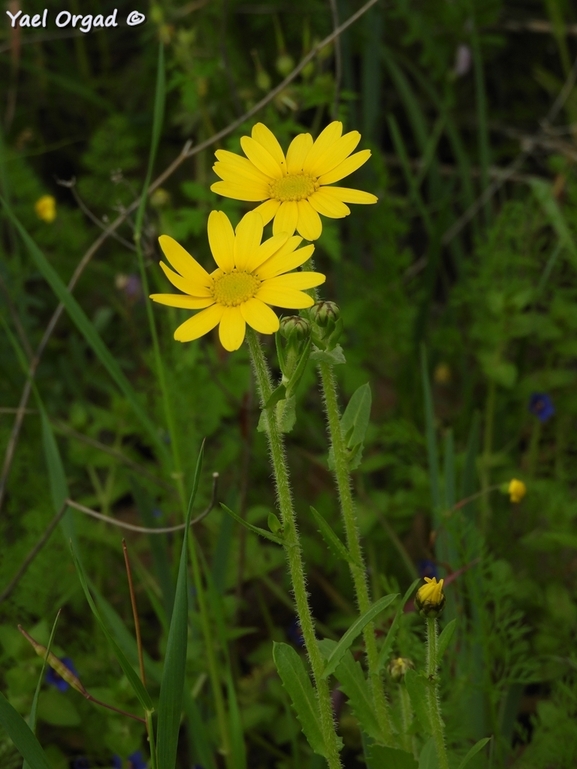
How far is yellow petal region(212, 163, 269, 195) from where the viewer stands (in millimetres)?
1079

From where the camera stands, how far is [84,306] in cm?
296

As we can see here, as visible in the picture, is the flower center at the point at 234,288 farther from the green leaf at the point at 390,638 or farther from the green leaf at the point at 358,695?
the green leaf at the point at 358,695

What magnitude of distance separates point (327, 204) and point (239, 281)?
15cm

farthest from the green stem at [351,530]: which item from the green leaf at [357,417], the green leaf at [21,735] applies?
the green leaf at [21,735]

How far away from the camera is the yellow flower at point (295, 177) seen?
3.41ft

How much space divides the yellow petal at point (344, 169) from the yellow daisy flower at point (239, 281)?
10 cm

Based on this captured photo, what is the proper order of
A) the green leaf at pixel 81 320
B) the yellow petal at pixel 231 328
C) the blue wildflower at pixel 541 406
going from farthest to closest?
the blue wildflower at pixel 541 406, the green leaf at pixel 81 320, the yellow petal at pixel 231 328

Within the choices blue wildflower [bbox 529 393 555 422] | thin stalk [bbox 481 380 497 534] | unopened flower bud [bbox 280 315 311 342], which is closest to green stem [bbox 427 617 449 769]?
unopened flower bud [bbox 280 315 311 342]

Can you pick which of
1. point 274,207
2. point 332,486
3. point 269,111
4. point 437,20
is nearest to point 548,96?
point 437,20

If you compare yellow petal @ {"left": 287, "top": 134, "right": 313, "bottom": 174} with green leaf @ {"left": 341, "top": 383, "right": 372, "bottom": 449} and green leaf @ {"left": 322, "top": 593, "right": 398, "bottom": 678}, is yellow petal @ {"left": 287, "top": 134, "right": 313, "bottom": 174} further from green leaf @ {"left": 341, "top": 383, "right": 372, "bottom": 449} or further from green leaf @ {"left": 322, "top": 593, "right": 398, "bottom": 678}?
green leaf @ {"left": 322, "top": 593, "right": 398, "bottom": 678}

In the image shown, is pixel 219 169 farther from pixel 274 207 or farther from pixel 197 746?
pixel 197 746

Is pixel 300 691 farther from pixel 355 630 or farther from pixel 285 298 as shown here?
pixel 285 298

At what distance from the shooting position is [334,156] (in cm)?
108

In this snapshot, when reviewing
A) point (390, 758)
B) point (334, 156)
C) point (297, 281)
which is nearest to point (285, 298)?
point (297, 281)
